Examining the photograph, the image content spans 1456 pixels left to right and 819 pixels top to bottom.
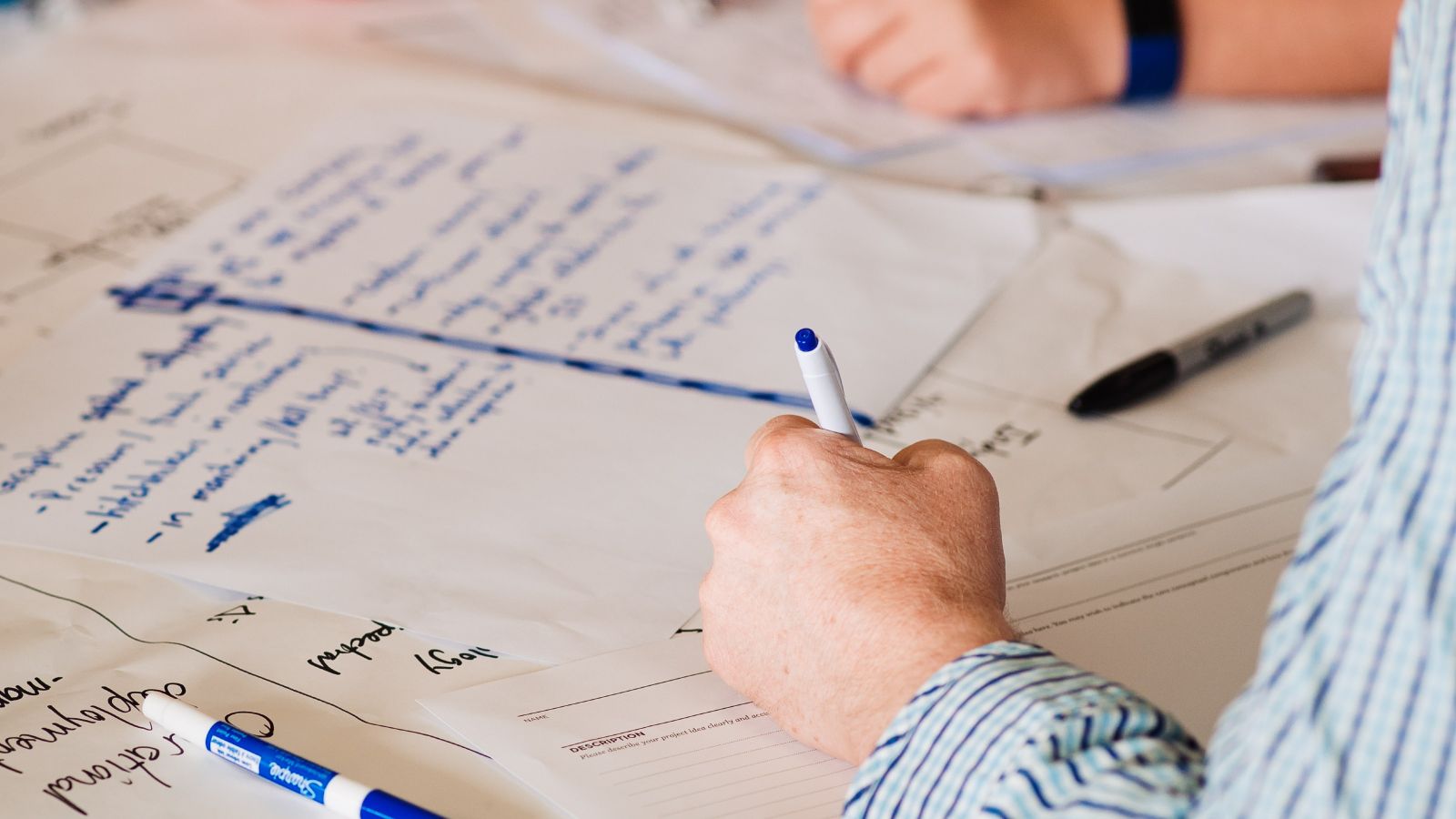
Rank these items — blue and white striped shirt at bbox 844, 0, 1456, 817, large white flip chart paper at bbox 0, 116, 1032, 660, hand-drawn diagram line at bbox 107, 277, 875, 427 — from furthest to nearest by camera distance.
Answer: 1. hand-drawn diagram line at bbox 107, 277, 875, 427
2. large white flip chart paper at bbox 0, 116, 1032, 660
3. blue and white striped shirt at bbox 844, 0, 1456, 817

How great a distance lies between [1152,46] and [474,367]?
604mm

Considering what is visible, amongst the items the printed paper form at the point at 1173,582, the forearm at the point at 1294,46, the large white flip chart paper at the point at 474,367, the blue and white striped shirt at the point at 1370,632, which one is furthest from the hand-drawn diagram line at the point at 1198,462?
the forearm at the point at 1294,46

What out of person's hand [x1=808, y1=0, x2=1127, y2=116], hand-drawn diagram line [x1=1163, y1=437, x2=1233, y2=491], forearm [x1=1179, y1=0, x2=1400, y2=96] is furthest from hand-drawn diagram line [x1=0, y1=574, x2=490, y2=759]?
forearm [x1=1179, y1=0, x2=1400, y2=96]

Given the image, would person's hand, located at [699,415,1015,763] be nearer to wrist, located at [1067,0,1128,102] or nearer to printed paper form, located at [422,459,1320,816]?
printed paper form, located at [422,459,1320,816]

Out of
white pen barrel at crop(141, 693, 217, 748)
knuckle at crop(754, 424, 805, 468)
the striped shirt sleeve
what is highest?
knuckle at crop(754, 424, 805, 468)

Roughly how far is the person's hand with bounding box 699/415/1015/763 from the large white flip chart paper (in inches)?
2.8

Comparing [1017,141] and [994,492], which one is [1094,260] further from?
[994,492]

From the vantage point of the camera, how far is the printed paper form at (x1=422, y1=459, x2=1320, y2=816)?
1.53 feet

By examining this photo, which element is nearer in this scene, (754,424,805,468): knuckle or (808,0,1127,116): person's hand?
(754,424,805,468): knuckle

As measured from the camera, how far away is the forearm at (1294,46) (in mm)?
1006

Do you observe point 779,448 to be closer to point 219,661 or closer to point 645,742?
point 645,742

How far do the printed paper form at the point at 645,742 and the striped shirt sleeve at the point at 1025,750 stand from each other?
6 centimetres

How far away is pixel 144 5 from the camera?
1201 millimetres

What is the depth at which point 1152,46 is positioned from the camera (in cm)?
101
